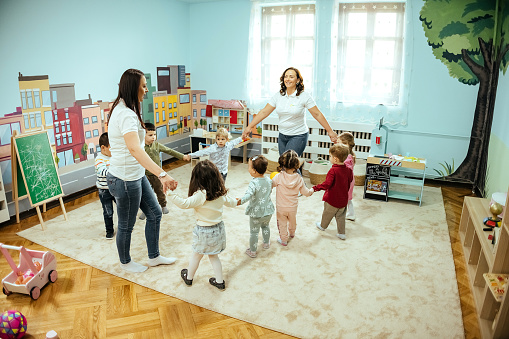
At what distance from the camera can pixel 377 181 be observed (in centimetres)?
461

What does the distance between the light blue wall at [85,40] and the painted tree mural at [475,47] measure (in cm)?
357

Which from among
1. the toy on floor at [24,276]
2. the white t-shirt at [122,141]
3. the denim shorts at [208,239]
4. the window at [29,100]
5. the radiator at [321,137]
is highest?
the window at [29,100]

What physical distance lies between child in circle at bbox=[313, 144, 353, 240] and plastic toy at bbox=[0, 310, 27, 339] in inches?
88.9

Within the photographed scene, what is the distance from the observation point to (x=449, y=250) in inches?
135

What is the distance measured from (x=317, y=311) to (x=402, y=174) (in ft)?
10.9

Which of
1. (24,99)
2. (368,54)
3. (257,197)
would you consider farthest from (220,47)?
(257,197)

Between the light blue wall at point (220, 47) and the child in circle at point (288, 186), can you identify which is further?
the light blue wall at point (220, 47)

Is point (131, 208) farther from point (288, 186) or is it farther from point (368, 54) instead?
point (368, 54)

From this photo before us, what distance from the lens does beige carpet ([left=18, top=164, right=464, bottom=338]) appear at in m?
2.49

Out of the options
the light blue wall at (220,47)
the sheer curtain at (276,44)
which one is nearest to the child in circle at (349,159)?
the sheer curtain at (276,44)

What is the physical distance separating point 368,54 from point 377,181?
5.98 ft

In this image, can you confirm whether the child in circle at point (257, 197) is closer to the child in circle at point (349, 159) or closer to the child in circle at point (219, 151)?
the child in circle at point (219, 151)

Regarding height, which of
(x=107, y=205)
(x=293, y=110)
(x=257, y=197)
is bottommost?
(x=107, y=205)

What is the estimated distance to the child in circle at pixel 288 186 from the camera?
319 centimetres
